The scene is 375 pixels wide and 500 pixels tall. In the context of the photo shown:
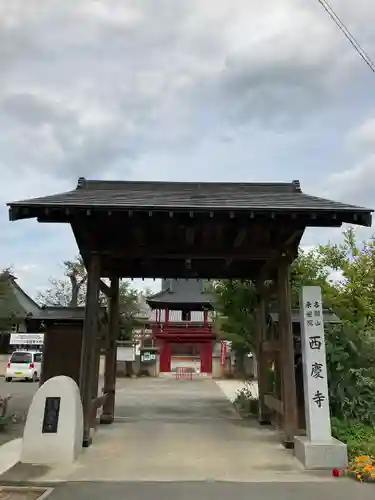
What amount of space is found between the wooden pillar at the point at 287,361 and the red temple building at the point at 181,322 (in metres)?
25.8

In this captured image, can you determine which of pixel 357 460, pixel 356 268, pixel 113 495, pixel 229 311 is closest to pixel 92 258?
pixel 113 495

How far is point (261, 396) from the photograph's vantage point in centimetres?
1070

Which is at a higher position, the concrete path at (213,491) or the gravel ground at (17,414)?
the gravel ground at (17,414)

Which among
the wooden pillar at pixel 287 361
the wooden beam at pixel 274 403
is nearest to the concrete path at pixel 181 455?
the wooden pillar at pixel 287 361

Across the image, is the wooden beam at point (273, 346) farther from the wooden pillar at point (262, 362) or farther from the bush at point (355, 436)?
the bush at point (355, 436)

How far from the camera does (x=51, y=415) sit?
21.9ft

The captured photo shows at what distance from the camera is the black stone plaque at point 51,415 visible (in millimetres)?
6577

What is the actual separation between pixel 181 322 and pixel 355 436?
29876 mm

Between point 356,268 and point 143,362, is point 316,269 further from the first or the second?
point 143,362

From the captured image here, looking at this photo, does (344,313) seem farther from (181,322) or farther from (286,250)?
(181,322)

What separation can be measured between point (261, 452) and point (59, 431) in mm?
3157

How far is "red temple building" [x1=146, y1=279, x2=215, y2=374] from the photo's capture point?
35.1m

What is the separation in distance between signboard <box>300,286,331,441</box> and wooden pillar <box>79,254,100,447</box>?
11.6 feet

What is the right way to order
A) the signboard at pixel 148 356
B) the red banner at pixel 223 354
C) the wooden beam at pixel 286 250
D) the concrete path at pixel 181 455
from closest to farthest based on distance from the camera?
the concrete path at pixel 181 455
the wooden beam at pixel 286 250
the red banner at pixel 223 354
the signboard at pixel 148 356
